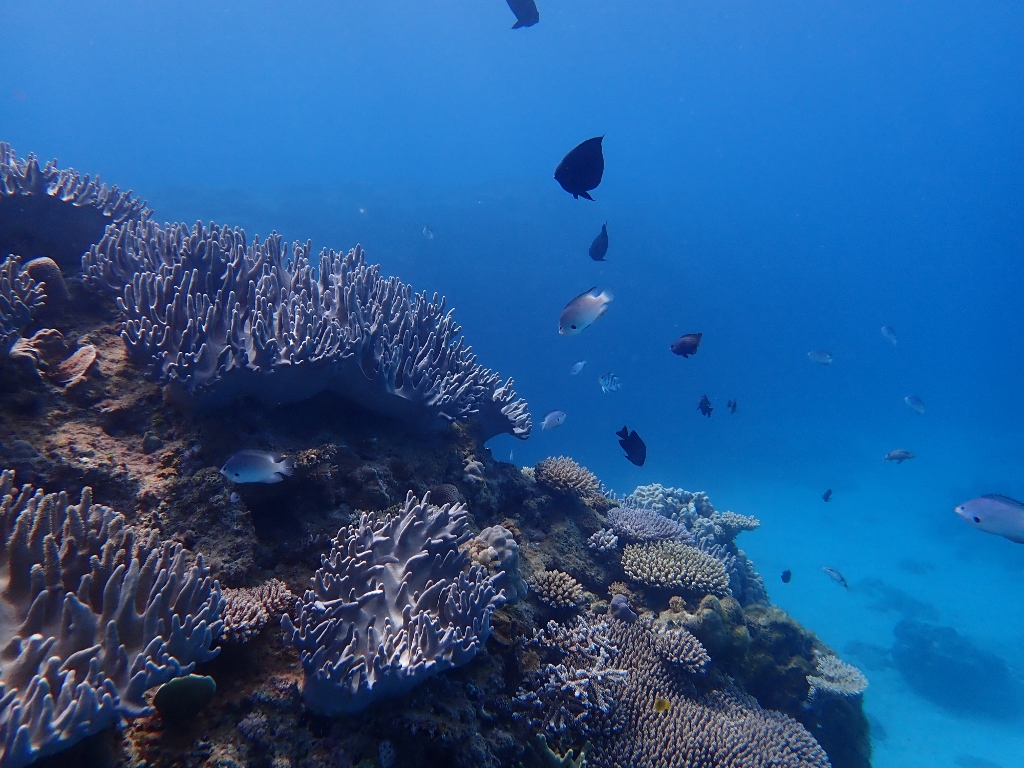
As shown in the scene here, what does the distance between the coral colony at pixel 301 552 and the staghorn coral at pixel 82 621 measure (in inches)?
0.4

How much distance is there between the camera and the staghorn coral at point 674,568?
5.59 m

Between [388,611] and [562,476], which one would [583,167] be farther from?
[388,611]

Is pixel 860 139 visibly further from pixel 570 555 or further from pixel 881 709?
pixel 570 555

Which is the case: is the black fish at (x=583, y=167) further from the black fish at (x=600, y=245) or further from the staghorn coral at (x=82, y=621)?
the staghorn coral at (x=82, y=621)

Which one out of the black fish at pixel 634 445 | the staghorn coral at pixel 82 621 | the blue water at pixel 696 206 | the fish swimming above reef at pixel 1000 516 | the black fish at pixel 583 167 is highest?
the blue water at pixel 696 206

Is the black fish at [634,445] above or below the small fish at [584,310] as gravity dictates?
below

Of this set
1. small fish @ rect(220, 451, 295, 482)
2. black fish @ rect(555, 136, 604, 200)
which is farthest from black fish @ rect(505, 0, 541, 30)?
small fish @ rect(220, 451, 295, 482)

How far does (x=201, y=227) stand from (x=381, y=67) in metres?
113

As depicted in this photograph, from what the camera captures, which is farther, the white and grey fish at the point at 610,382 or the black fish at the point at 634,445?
the white and grey fish at the point at 610,382

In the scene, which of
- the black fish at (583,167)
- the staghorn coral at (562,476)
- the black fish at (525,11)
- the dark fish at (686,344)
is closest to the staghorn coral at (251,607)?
the staghorn coral at (562,476)

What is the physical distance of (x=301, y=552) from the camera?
3.74 metres

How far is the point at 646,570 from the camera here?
5.64 m

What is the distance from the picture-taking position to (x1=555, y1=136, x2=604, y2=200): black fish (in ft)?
14.8

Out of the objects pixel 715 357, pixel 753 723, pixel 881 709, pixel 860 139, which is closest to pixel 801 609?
pixel 881 709
